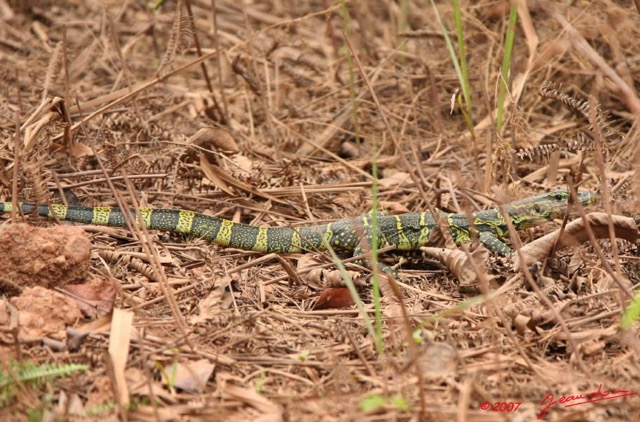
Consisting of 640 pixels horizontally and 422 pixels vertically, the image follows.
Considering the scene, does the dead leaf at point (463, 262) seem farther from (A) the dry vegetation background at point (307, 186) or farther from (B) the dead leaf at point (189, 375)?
(B) the dead leaf at point (189, 375)

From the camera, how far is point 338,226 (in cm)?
583

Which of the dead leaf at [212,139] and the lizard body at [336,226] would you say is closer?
the lizard body at [336,226]

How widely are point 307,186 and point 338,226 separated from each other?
2.17ft

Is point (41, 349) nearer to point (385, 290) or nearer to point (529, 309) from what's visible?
point (385, 290)

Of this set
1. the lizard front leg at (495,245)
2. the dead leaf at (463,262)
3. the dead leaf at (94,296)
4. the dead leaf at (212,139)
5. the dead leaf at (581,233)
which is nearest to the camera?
the dead leaf at (94,296)

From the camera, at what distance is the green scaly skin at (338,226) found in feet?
18.1

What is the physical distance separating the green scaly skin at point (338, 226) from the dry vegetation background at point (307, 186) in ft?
0.44

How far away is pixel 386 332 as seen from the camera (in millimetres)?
4121

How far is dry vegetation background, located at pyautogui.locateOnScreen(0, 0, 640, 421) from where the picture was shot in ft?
11.5

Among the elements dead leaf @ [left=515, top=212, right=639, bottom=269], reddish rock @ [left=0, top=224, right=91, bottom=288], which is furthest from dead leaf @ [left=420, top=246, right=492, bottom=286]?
reddish rock @ [left=0, top=224, right=91, bottom=288]

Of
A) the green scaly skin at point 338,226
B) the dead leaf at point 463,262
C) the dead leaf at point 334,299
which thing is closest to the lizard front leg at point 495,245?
the green scaly skin at point 338,226

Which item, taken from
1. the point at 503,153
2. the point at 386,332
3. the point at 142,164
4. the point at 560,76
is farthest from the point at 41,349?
the point at 560,76

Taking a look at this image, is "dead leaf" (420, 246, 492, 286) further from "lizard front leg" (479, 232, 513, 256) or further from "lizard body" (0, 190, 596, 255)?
"lizard front leg" (479, 232, 513, 256)

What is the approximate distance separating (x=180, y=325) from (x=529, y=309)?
1.97m
